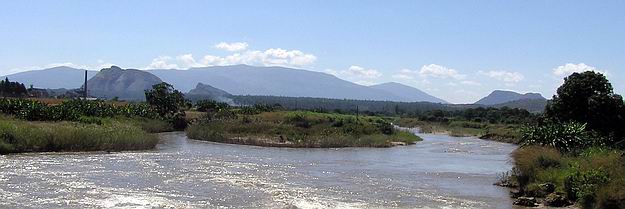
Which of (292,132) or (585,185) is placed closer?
(585,185)

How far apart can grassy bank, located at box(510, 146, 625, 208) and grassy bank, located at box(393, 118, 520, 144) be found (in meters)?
47.2

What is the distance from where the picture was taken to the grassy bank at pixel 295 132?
6100 cm

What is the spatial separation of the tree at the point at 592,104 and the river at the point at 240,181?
17.7 ft

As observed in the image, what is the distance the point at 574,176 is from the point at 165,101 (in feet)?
194

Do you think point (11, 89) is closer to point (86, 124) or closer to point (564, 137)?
point (86, 124)

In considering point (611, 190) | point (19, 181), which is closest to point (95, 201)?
point (19, 181)

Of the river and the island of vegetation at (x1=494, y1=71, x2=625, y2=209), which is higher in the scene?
the island of vegetation at (x1=494, y1=71, x2=625, y2=209)

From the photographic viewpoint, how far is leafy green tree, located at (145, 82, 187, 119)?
3073 inches

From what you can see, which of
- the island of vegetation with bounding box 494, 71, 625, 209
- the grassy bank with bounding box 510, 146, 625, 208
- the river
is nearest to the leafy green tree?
the river

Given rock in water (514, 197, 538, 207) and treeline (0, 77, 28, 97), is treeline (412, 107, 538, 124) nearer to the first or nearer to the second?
treeline (0, 77, 28, 97)

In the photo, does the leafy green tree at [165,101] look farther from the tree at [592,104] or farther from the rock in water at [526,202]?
the rock in water at [526,202]

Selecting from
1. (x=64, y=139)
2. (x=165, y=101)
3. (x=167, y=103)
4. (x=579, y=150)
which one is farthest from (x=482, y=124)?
(x=64, y=139)

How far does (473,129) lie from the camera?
350 feet

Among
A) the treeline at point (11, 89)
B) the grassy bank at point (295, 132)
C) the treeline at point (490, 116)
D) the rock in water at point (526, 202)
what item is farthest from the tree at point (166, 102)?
the treeline at point (490, 116)
